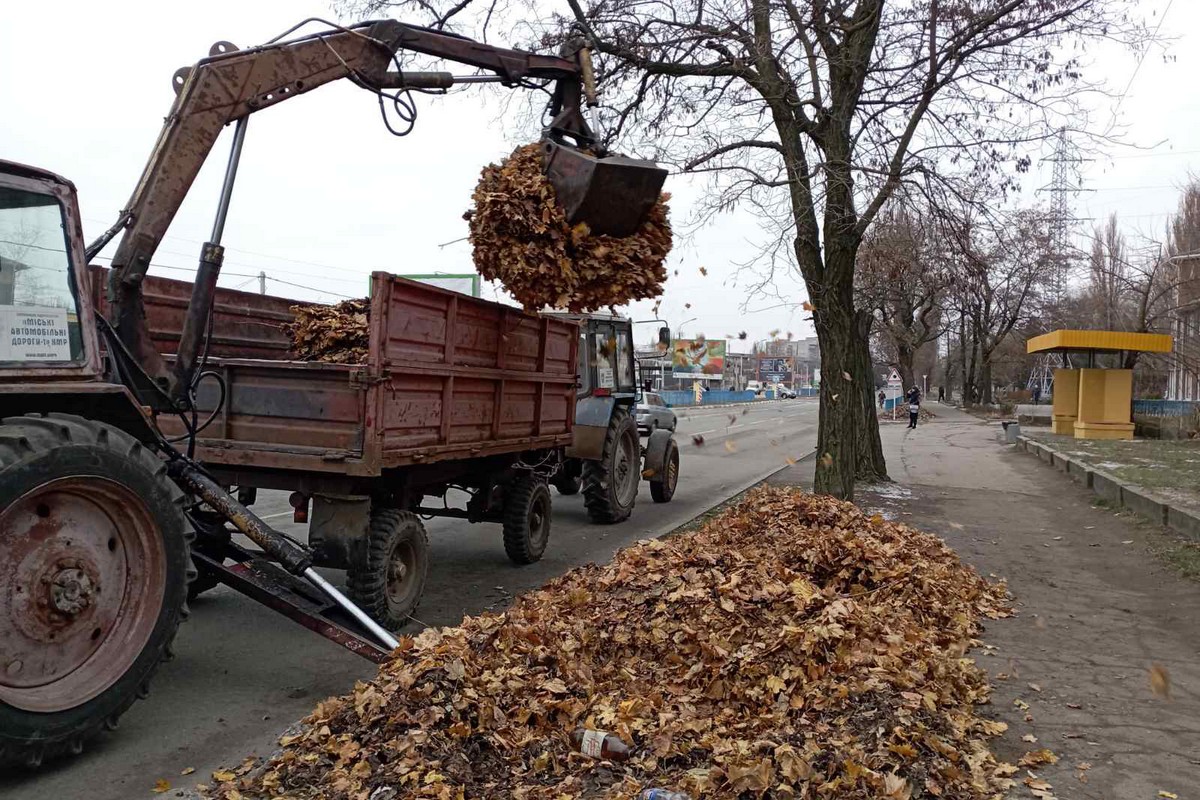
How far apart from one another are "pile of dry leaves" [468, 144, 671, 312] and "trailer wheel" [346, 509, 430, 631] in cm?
193

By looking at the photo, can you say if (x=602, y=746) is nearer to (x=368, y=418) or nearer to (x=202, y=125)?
(x=368, y=418)

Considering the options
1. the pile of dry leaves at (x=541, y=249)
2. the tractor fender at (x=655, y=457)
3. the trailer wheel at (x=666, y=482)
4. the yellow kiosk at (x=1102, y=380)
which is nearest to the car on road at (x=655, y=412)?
the yellow kiosk at (x=1102, y=380)

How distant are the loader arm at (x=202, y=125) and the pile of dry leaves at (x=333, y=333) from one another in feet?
4.56

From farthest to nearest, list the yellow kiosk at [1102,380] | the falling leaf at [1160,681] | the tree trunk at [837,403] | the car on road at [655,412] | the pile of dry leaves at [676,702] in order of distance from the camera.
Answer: the car on road at [655,412]
the yellow kiosk at [1102,380]
the tree trunk at [837,403]
the falling leaf at [1160,681]
the pile of dry leaves at [676,702]

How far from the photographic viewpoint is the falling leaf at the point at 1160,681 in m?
5.35

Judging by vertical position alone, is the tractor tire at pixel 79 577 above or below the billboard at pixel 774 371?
below

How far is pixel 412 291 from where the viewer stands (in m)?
6.43

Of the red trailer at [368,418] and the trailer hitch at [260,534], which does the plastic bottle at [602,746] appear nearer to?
the trailer hitch at [260,534]

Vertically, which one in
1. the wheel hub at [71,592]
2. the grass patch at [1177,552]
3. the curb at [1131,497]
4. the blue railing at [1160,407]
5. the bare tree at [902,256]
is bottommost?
the grass patch at [1177,552]

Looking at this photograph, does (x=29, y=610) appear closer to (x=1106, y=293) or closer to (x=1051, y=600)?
(x=1051, y=600)

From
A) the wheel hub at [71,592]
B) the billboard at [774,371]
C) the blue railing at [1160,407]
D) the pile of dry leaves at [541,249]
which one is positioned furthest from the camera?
the billboard at [774,371]

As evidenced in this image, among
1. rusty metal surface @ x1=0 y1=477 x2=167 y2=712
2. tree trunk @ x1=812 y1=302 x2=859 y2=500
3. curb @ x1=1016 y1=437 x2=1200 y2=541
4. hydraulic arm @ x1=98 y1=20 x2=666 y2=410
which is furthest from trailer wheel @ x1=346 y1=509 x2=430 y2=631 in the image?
curb @ x1=1016 y1=437 x2=1200 y2=541

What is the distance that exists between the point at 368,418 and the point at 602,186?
2342mm

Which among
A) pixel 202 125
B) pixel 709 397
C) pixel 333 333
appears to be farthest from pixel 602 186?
pixel 709 397
